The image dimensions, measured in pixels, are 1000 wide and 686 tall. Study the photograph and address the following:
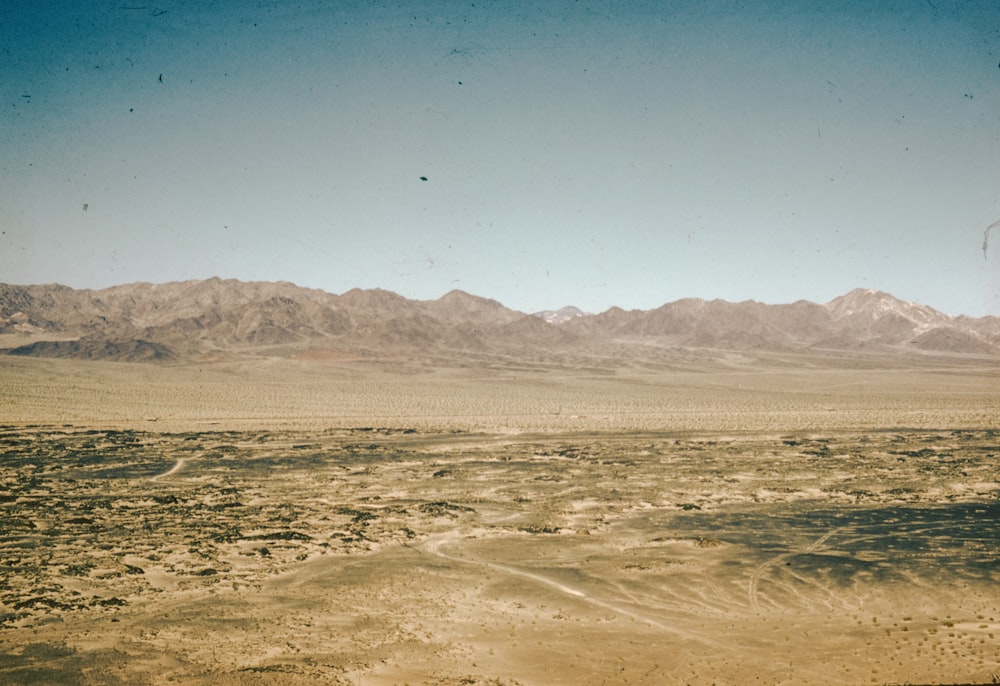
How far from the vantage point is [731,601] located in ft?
44.6

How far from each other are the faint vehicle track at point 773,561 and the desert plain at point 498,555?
68mm

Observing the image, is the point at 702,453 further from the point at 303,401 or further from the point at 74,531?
the point at 303,401

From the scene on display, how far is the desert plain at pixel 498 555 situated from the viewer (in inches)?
436

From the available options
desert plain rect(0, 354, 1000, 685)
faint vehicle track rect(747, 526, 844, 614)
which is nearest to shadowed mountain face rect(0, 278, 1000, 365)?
desert plain rect(0, 354, 1000, 685)

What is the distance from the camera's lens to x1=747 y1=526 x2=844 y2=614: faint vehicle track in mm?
13750

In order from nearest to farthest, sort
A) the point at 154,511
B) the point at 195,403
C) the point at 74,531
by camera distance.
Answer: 1. the point at 74,531
2. the point at 154,511
3. the point at 195,403

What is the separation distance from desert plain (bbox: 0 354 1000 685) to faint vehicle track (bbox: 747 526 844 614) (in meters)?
0.07

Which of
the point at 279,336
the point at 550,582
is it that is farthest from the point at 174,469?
the point at 279,336

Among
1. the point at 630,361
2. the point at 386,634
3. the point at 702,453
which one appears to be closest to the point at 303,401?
the point at 702,453

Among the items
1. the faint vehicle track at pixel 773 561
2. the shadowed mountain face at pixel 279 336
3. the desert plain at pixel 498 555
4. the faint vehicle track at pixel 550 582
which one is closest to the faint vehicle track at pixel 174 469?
the desert plain at pixel 498 555

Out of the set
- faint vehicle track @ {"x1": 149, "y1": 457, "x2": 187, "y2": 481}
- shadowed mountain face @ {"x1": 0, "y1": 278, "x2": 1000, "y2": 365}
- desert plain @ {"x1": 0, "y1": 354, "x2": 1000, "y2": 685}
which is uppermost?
shadowed mountain face @ {"x1": 0, "y1": 278, "x2": 1000, "y2": 365}

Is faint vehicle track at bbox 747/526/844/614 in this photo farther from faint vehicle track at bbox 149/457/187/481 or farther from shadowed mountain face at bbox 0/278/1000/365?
shadowed mountain face at bbox 0/278/1000/365

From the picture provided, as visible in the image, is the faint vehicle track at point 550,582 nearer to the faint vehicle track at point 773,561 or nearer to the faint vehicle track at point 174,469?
the faint vehicle track at point 773,561

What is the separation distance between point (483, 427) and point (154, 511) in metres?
22.8
